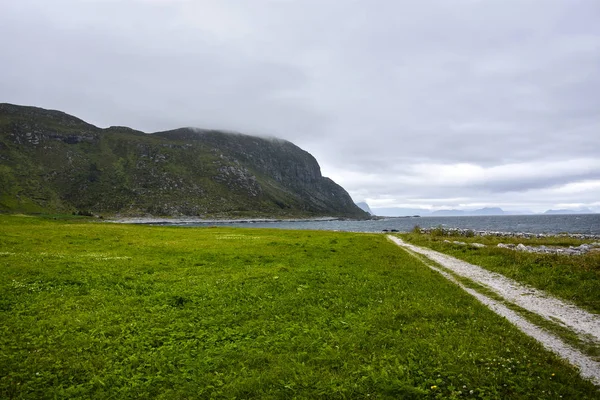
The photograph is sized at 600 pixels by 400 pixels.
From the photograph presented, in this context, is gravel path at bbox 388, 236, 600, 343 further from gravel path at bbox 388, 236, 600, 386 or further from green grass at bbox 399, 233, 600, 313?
green grass at bbox 399, 233, 600, 313

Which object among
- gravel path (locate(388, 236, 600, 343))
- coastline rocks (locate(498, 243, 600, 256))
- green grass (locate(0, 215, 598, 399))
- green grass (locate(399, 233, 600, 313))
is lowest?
green grass (locate(0, 215, 598, 399))

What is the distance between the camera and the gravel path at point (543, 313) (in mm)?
10969

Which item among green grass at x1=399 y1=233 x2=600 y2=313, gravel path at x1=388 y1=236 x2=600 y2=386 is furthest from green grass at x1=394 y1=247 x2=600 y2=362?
green grass at x1=399 y1=233 x2=600 y2=313

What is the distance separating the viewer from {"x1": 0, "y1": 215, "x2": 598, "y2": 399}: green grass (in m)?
9.09

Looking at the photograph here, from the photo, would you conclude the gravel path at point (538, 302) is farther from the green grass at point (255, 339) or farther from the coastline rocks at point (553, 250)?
the coastline rocks at point (553, 250)

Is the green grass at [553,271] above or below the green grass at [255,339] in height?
above

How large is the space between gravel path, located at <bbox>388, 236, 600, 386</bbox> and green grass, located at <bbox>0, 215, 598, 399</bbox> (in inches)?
37.4

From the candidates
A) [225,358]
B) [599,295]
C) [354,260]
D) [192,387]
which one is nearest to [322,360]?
[225,358]

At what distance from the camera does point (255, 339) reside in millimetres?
12273

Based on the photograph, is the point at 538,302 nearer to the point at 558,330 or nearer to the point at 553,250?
the point at 558,330

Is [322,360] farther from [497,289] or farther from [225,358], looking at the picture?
[497,289]

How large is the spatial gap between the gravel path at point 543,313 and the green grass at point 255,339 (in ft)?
3.11

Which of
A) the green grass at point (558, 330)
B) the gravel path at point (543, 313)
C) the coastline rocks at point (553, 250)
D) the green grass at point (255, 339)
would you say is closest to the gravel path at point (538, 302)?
the gravel path at point (543, 313)

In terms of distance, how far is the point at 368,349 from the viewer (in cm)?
1138
